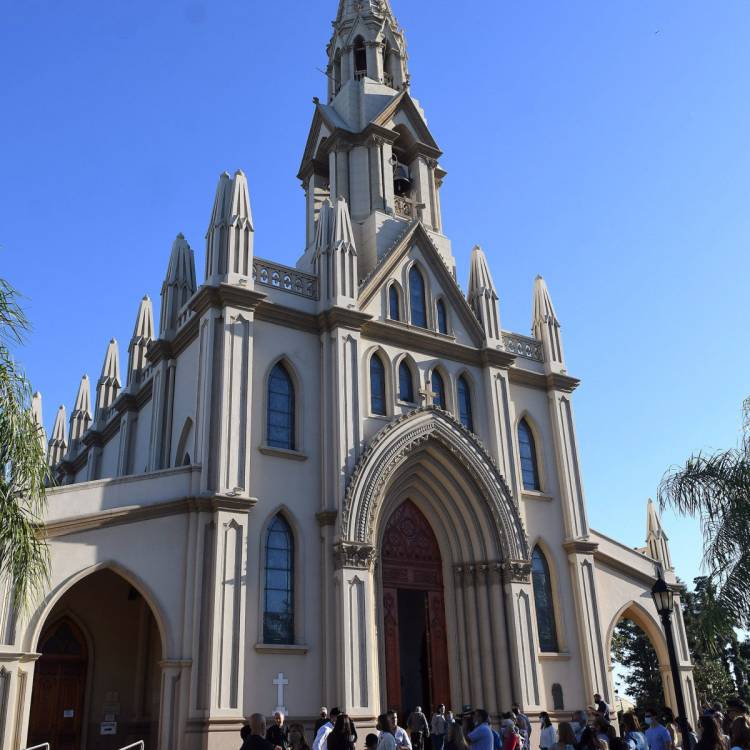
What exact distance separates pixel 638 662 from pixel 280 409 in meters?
A: 31.2

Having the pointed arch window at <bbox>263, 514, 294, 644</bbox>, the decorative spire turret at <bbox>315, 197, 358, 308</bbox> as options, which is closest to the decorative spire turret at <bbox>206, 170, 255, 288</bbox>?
the decorative spire turret at <bbox>315, 197, 358, 308</bbox>

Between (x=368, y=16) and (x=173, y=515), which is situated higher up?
(x=368, y=16)

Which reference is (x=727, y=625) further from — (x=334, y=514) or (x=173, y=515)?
(x=173, y=515)

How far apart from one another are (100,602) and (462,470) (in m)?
11.1

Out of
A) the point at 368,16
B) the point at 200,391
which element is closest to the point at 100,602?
the point at 200,391

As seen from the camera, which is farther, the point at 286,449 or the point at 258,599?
the point at 286,449

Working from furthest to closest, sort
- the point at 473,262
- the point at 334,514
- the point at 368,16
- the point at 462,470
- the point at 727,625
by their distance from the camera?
the point at 368,16 → the point at 473,262 → the point at 462,470 → the point at 334,514 → the point at 727,625

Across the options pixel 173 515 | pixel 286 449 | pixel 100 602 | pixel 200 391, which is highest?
pixel 200 391

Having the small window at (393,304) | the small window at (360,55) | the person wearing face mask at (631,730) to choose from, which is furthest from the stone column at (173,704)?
the small window at (360,55)

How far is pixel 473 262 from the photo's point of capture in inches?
1114

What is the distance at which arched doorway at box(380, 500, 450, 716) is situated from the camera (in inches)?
865

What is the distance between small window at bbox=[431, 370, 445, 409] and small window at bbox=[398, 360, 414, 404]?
0.87m

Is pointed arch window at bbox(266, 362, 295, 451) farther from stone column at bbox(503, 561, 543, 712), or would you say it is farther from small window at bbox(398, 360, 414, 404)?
stone column at bbox(503, 561, 543, 712)

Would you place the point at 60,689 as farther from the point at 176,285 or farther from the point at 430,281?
the point at 430,281
